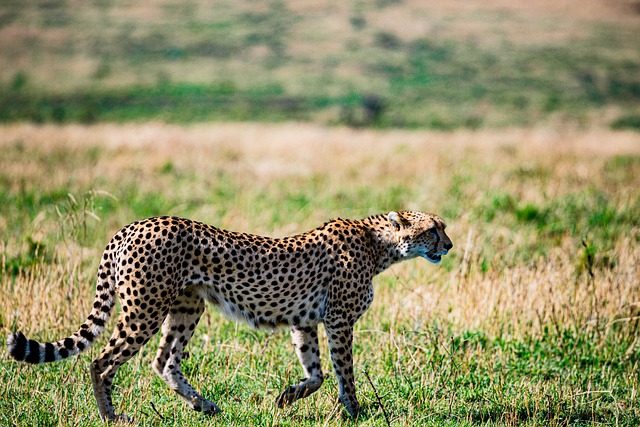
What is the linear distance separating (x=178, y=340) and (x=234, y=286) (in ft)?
2.06

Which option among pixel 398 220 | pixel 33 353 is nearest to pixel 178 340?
pixel 33 353

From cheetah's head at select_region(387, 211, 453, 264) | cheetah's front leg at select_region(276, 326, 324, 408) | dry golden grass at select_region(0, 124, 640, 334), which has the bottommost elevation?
dry golden grass at select_region(0, 124, 640, 334)

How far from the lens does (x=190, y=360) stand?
603 centimetres

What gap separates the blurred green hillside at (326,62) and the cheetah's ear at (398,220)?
1072 inches

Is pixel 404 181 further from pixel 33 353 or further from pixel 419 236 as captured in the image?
pixel 33 353


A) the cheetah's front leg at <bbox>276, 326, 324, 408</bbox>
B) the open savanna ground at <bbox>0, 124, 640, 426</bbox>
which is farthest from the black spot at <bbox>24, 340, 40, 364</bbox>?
the cheetah's front leg at <bbox>276, 326, 324, 408</bbox>

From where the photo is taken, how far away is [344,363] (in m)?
5.38

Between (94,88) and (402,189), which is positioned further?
(94,88)

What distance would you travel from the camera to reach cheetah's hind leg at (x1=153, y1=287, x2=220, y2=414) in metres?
5.38

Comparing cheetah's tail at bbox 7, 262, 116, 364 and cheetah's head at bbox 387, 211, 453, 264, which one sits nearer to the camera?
cheetah's tail at bbox 7, 262, 116, 364

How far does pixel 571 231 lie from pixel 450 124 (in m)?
25.3

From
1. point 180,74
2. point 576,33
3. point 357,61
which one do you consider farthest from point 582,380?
point 576,33

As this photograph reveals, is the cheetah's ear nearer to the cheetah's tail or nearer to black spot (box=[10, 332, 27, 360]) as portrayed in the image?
the cheetah's tail

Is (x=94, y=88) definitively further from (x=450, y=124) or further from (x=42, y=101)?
(x=450, y=124)
